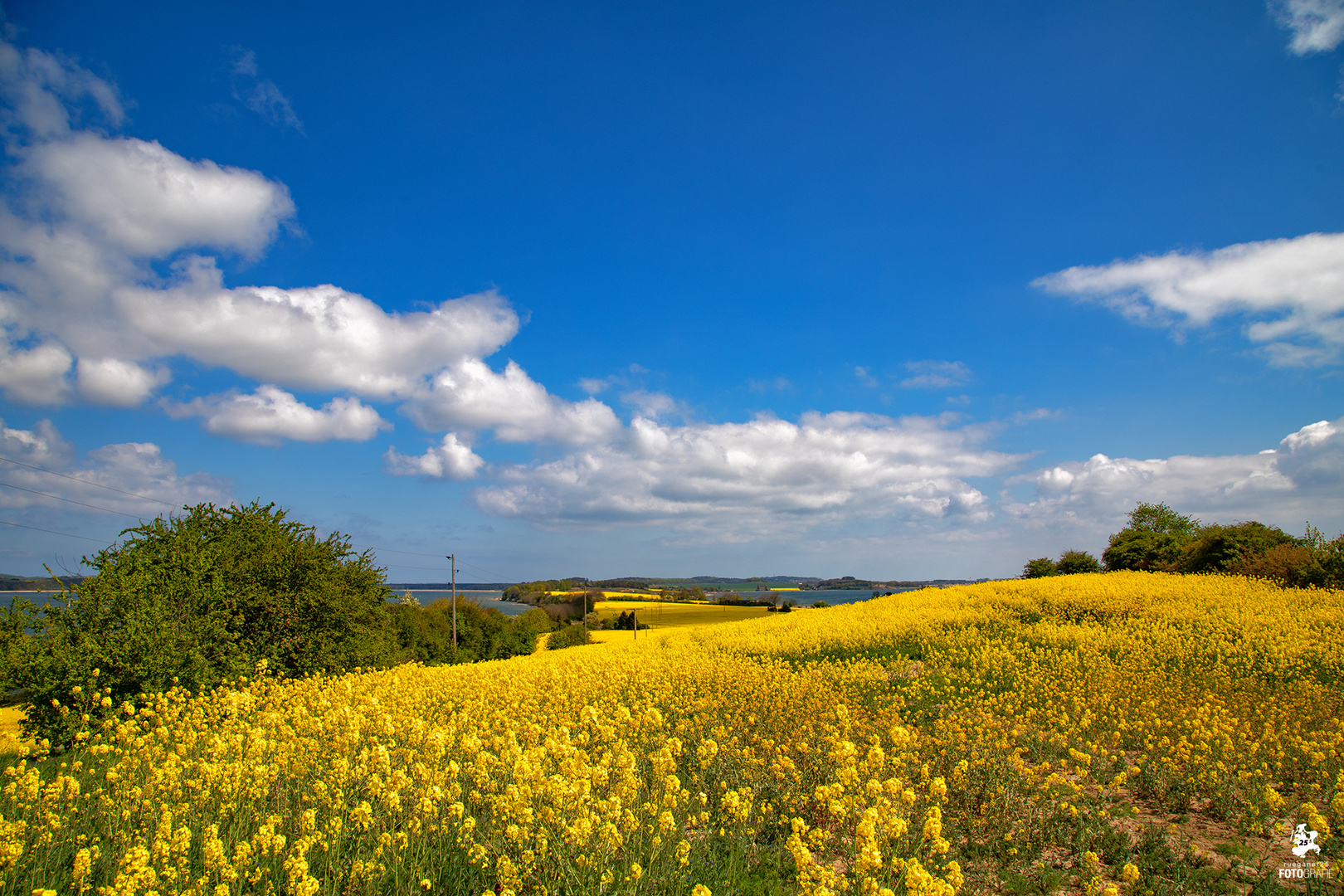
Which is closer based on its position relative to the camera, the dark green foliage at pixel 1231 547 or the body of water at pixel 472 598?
the dark green foliage at pixel 1231 547

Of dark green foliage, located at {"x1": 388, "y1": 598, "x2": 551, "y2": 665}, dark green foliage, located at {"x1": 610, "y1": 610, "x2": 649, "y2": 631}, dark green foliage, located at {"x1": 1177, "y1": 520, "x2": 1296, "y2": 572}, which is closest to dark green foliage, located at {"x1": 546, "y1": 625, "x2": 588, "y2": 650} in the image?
dark green foliage, located at {"x1": 388, "y1": 598, "x2": 551, "y2": 665}

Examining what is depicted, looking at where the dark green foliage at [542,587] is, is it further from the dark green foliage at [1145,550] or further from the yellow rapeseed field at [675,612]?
the dark green foliage at [1145,550]

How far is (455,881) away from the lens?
14.4 feet

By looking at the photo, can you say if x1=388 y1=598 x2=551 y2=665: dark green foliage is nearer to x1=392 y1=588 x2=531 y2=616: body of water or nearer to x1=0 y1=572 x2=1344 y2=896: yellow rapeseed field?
x1=392 y1=588 x2=531 y2=616: body of water

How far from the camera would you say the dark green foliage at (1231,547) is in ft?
82.2

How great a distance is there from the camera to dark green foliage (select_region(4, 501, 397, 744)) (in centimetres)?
1253

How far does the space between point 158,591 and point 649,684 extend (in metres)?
13.0

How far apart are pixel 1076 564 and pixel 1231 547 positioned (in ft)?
40.7

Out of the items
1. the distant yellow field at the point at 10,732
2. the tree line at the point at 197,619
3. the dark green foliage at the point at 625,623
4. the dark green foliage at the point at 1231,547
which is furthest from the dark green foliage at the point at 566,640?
the dark green foliage at the point at 1231,547

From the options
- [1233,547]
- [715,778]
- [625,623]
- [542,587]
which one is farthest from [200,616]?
[542,587]

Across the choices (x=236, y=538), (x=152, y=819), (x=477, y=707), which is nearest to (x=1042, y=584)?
(x=477, y=707)

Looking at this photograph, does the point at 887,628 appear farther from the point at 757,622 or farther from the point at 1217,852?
the point at 1217,852

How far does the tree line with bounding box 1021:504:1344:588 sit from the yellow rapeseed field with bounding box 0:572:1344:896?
26.1 ft

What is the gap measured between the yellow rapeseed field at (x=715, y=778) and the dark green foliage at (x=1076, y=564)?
25.2 m
